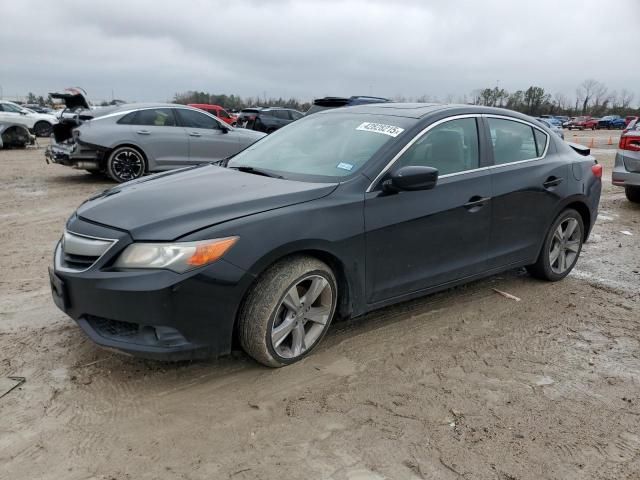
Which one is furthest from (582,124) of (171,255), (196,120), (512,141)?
(171,255)

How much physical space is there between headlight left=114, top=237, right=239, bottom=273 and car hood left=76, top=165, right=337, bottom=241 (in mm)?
59

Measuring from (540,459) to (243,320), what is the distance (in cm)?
168

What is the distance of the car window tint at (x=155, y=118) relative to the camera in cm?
977

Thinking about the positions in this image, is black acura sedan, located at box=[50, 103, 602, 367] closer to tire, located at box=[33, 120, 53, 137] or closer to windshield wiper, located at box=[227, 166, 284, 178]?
windshield wiper, located at box=[227, 166, 284, 178]

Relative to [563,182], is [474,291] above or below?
below

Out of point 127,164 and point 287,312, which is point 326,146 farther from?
point 127,164

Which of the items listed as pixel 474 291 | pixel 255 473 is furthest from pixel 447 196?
pixel 255 473

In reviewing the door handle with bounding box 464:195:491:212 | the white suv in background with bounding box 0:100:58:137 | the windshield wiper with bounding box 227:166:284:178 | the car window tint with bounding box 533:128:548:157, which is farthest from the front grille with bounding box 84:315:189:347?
the white suv in background with bounding box 0:100:58:137

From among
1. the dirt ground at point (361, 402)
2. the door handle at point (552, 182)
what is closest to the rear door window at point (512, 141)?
the door handle at point (552, 182)

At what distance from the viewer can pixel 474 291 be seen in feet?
15.6

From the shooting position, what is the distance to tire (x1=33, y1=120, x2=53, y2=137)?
24.2 m

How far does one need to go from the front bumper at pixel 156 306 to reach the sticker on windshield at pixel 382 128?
5.09 ft

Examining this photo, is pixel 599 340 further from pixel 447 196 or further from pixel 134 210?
pixel 134 210

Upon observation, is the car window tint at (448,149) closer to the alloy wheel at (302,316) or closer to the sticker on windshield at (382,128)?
the sticker on windshield at (382,128)
